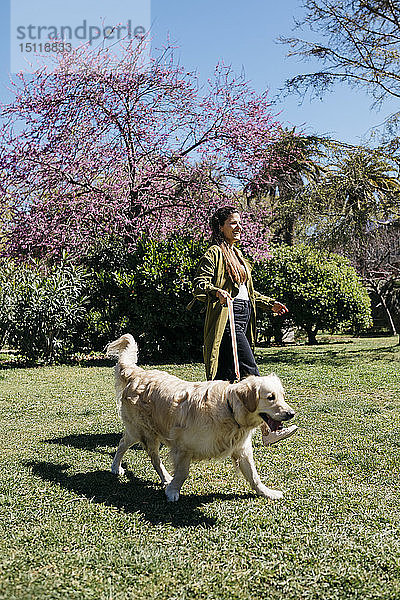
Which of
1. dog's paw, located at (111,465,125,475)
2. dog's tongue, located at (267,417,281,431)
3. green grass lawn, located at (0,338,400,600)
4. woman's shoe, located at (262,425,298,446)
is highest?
dog's tongue, located at (267,417,281,431)

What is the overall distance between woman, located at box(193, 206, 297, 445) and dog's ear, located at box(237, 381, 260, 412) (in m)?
0.95

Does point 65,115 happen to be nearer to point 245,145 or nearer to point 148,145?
point 148,145

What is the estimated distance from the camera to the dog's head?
3613 millimetres

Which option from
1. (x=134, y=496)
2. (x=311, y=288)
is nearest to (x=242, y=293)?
(x=134, y=496)

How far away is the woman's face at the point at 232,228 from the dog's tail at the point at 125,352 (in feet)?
4.09

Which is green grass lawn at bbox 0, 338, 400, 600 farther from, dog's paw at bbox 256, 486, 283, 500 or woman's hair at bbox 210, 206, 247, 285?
woman's hair at bbox 210, 206, 247, 285

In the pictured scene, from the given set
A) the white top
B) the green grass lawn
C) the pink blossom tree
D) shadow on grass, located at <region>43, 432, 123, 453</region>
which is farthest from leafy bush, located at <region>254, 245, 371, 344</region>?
the white top

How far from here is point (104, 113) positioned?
14.0m

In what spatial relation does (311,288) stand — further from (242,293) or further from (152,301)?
(242,293)

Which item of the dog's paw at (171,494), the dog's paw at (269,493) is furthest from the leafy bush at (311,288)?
the dog's paw at (171,494)

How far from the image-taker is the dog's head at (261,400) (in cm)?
361

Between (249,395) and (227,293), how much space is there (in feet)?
3.58

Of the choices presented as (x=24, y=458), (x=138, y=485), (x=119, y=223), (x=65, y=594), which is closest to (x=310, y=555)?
(x=65, y=594)

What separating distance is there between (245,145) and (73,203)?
4.74m
